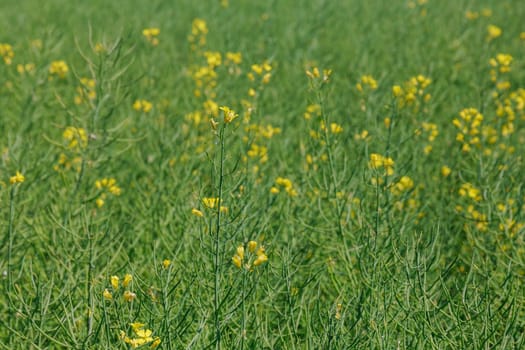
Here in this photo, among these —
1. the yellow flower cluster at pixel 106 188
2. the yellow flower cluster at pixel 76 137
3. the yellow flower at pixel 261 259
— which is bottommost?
the yellow flower cluster at pixel 106 188

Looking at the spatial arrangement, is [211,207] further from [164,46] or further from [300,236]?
[164,46]

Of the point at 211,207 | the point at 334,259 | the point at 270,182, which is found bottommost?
the point at 334,259

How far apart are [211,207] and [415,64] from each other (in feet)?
12.4

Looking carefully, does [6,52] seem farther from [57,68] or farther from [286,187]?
[286,187]

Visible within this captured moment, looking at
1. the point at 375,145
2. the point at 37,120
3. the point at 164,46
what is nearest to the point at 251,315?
the point at 375,145

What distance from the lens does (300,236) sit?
121 inches

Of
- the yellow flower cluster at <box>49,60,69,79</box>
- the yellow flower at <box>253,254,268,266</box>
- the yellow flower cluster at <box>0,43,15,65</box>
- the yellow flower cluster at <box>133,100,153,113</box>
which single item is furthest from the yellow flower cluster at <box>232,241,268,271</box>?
the yellow flower cluster at <box>0,43,15,65</box>

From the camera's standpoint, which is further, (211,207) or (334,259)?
(334,259)

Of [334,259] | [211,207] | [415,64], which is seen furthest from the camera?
[415,64]

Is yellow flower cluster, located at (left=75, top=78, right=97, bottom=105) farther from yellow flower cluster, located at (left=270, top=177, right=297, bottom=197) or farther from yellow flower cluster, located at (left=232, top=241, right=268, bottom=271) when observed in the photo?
yellow flower cluster, located at (left=232, top=241, right=268, bottom=271)

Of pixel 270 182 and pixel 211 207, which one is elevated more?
pixel 211 207

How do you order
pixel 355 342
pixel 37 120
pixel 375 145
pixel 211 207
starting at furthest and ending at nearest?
pixel 37 120 → pixel 375 145 → pixel 211 207 → pixel 355 342

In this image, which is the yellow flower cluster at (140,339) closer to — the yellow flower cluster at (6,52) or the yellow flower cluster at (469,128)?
the yellow flower cluster at (469,128)

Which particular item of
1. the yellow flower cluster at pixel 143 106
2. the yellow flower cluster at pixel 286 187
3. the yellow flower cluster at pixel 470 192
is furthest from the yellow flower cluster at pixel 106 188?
the yellow flower cluster at pixel 470 192
